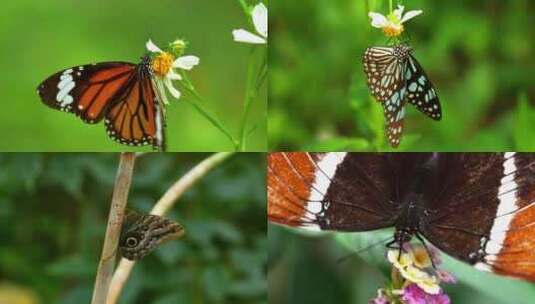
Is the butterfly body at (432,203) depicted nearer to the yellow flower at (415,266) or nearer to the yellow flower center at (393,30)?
the yellow flower at (415,266)

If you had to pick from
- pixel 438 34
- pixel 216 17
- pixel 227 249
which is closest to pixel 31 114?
pixel 216 17

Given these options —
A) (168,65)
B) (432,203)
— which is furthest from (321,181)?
(168,65)

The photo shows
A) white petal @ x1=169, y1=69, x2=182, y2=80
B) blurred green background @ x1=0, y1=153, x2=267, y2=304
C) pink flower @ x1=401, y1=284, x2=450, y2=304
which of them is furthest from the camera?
blurred green background @ x1=0, y1=153, x2=267, y2=304

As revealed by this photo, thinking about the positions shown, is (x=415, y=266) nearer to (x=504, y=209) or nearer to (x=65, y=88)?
(x=504, y=209)

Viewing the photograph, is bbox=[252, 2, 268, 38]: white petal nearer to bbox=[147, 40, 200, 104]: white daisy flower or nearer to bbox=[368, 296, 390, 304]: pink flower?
bbox=[147, 40, 200, 104]: white daisy flower

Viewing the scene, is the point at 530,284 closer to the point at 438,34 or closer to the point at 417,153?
the point at 417,153

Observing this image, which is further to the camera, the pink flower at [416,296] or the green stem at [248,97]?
the green stem at [248,97]

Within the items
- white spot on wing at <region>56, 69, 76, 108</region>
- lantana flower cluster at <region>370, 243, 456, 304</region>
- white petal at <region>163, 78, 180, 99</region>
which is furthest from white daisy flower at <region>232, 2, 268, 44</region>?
lantana flower cluster at <region>370, 243, 456, 304</region>

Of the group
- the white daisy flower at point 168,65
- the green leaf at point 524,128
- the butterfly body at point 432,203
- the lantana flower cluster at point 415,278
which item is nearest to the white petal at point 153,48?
the white daisy flower at point 168,65
